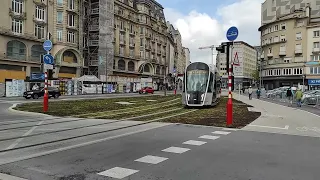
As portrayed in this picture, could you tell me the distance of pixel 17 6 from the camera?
152 feet

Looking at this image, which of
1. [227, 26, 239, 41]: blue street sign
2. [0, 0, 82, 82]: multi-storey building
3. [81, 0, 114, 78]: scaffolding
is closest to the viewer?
[227, 26, 239, 41]: blue street sign

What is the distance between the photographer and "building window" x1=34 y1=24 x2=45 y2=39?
49.3 meters

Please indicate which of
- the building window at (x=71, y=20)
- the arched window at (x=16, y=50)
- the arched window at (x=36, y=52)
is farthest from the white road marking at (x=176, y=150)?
the building window at (x=71, y=20)

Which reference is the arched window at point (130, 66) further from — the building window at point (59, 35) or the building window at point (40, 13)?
the building window at point (40, 13)

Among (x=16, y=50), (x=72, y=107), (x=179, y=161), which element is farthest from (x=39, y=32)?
(x=179, y=161)

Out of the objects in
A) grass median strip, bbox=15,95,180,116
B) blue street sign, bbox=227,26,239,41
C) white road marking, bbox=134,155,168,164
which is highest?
blue street sign, bbox=227,26,239,41

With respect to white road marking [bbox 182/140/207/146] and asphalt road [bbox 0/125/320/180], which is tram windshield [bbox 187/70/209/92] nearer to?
asphalt road [bbox 0/125/320/180]

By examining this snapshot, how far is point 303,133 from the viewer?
10.9m

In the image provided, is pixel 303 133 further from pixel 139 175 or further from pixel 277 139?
pixel 139 175

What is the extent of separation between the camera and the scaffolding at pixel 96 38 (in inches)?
2465

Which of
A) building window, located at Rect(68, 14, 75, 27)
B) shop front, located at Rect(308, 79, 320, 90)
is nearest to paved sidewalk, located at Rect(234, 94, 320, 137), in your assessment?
building window, located at Rect(68, 14, 75, 27)

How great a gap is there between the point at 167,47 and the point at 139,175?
97.2 m

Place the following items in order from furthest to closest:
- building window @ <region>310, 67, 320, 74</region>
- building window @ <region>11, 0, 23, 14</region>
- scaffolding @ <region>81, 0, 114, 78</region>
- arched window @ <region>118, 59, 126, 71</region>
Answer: arched window @ <region>118, 59, 126, 71</region> → building window @ <region>310, 67, 320, 74</region> → scaffolding @ <region>81, 0, 114, 78</region> → building window @ <region>11, 0, 23, 14</region>

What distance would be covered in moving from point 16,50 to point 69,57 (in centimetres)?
1074
